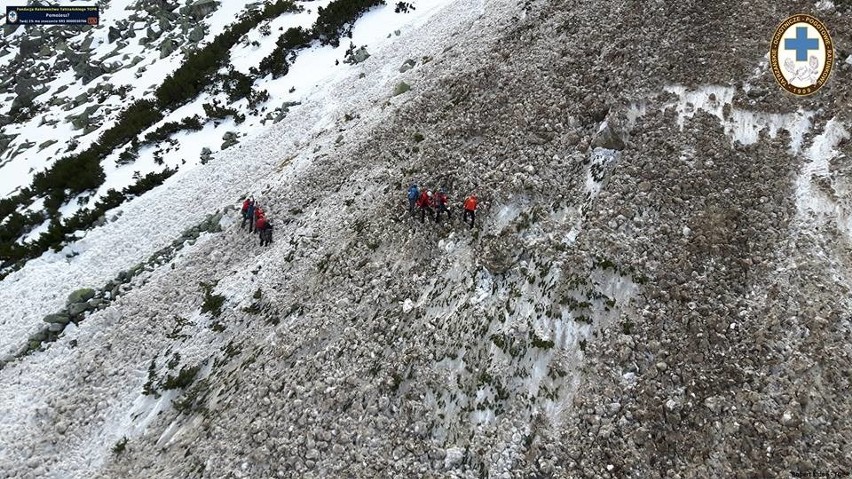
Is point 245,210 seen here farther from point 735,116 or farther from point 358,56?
point 735,116

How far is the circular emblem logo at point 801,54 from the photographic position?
17281 millimetres

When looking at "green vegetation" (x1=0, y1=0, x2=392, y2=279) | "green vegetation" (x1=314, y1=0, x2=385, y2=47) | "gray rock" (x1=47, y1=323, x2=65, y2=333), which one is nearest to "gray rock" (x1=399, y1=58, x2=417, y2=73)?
"green vegetation" (x1=314, y1=0, x2=385, y2=47)

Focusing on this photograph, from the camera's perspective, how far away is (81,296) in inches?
836

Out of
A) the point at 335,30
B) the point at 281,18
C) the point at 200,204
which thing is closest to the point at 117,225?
the point at 200,204

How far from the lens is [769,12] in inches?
770

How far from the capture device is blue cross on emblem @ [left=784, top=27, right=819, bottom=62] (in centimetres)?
1794

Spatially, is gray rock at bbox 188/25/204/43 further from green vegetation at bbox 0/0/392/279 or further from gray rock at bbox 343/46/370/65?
gray rock at bbox 343/46/370/65

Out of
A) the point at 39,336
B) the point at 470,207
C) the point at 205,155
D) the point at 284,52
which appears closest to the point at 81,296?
the point at 39,336

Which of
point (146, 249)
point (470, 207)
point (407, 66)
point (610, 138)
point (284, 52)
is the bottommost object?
point (610, 138)

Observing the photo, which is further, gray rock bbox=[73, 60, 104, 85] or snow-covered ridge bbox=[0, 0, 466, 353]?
gray rock bbox=[73, 60, 104, 85]

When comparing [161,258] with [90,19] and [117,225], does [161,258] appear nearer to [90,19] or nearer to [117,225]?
[117,225]

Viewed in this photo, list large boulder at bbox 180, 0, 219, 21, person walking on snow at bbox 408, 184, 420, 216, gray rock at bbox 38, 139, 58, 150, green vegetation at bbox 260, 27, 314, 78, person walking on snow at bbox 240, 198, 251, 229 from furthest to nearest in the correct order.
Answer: large boulder at bbox 180, 0, 219, 21 → gray rock at bbox 38, 139, 58, 150 → green vegetation at bbox 260, 27, 314, 78 → person walking on snow at bbox 240, 198, 251, 229 → person walking on snow at bbox 408, 184, 420, 216

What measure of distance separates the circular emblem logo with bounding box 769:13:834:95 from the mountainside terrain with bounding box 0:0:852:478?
0.43m

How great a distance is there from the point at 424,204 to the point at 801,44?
14.4 metres
